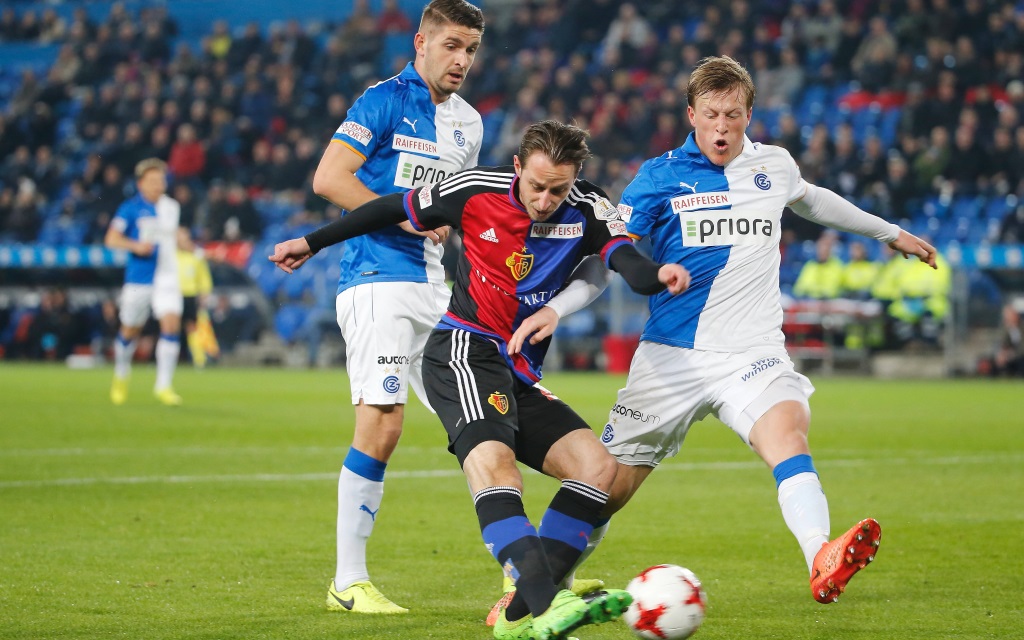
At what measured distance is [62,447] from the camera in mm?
10805

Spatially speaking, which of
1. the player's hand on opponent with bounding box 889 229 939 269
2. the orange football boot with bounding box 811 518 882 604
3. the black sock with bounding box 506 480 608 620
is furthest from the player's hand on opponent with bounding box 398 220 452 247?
the orange football boot with bounding box 811 518 882 604

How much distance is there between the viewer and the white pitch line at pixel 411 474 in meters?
8.85

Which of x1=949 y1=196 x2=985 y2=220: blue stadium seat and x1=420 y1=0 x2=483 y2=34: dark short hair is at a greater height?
x1=949 y1=196 x2=985 y2=220: blue stadium seat

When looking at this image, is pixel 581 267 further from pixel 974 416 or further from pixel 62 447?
pixel 974 416

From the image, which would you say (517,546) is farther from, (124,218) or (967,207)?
(967,207)

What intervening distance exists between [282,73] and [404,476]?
2118cm

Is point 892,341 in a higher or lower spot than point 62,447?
higher

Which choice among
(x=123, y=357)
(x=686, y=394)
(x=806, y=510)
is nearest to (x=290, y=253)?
(x=686, y=394)

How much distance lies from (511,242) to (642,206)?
615 mm

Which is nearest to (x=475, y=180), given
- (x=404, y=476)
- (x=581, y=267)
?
(x=581, y=267)

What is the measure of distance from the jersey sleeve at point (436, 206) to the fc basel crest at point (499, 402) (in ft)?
2.25

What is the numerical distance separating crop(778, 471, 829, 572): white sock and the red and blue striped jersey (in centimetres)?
97

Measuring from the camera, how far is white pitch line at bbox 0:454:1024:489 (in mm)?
8852

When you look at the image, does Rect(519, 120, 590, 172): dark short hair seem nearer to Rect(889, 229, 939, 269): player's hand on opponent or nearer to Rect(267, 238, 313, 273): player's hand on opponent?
Rect(267, 238, 313, 273): player's hand on opponent
